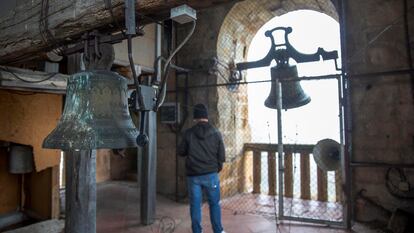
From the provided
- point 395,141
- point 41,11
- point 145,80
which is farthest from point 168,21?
point 145,80

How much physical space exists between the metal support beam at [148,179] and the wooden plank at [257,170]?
2.19 metres

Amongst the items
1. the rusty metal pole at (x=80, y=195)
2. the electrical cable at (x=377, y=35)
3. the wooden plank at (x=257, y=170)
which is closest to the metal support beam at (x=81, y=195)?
the rusty metal pole at (x=80, y=195)

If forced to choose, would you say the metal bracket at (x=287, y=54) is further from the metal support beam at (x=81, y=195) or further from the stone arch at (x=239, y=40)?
the metal support beam at (x=81, y=195)

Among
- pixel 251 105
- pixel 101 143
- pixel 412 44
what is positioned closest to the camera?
pixel 101 143

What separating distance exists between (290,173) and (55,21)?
15.1 feet

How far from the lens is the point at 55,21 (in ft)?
6.54

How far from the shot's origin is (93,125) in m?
1.55

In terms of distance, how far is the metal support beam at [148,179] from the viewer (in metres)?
4.27

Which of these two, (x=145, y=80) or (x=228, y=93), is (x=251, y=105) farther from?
(x=145, y=80)

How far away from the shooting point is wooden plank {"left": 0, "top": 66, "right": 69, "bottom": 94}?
134 inches

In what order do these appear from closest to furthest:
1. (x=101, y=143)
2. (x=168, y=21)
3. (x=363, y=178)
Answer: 1. (x=101, y=143)
2. (x=168, y=21)
3. (x=363, y=178)

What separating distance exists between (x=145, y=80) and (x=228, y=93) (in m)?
1.58

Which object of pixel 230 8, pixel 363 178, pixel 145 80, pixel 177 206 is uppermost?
pixel 230 8

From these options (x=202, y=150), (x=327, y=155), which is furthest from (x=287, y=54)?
(x=202, y=150)
